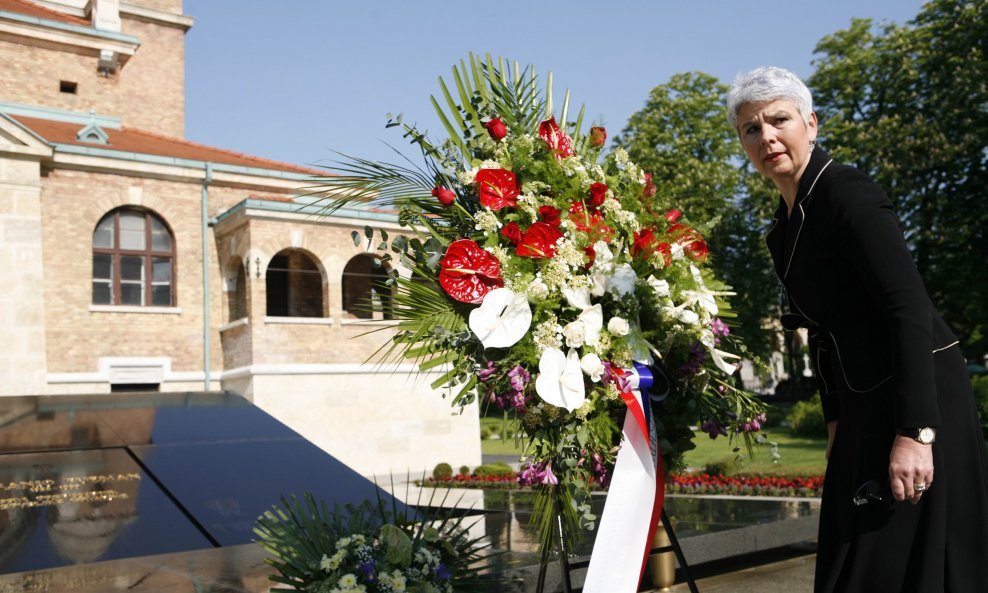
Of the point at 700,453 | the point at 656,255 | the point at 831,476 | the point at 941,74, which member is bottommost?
the point at 700,453

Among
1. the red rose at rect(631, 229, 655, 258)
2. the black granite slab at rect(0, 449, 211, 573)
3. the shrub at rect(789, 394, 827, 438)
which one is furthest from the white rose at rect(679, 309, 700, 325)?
the shrub at rect(789, 394, 827, 438)

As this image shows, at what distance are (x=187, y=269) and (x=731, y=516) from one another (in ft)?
65.5

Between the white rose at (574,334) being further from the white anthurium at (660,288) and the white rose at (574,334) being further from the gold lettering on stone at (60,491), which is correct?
the gold lettering on stone at (60,491)

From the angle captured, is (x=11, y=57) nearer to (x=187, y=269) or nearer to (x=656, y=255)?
(x=187, y=269)

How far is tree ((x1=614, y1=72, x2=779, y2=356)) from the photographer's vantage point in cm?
3462

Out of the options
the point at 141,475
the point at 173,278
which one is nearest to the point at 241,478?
the point at 141,475

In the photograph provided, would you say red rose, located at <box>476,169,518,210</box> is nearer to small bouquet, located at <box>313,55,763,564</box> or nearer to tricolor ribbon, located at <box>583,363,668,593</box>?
small bouquet, located at <box>313,55,763,564</box>

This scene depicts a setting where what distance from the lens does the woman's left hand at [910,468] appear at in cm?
244

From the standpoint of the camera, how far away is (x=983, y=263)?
1038 inches

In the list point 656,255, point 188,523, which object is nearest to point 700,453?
point 188,523

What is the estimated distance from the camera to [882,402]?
262cm

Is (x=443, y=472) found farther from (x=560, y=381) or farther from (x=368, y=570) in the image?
(x=560, y=381)

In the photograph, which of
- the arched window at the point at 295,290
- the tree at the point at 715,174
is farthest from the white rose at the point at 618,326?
the tree at the point at 715,174

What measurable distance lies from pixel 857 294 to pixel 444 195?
153 cm
